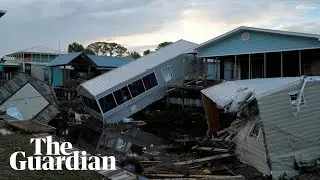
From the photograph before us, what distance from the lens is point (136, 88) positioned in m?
28.9

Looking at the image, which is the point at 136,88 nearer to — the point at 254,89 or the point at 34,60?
the point at 254,89

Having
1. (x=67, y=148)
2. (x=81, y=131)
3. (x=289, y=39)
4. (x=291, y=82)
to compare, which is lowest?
(x=81, y=131)

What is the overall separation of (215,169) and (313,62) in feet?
46.9

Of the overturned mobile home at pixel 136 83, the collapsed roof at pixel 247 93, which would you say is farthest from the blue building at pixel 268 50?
the collapsed roof at pixel 247 93

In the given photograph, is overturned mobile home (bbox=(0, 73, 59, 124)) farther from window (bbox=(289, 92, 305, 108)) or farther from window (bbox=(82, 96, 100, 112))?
window (bbox=(289, 92, 305, 108))

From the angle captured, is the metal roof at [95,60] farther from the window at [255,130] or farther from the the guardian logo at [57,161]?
the window at [255,130]

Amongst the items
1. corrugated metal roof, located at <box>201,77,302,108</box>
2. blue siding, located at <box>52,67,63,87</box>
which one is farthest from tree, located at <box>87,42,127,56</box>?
corrugated metal roof, located at <box>201,77,302,108</box>

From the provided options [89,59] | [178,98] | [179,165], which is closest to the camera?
[179,165]

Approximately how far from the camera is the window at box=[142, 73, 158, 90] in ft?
96.5

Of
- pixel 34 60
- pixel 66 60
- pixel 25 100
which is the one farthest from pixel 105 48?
pixel 25 100

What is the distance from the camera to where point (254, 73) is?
2853cm

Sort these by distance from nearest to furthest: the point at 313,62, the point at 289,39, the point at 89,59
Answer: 1. the point at 289,39
2. the point at 313,62
3. the point at 89,59

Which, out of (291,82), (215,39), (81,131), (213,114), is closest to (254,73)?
(215,39)

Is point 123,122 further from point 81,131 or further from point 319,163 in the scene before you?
point 319,163
